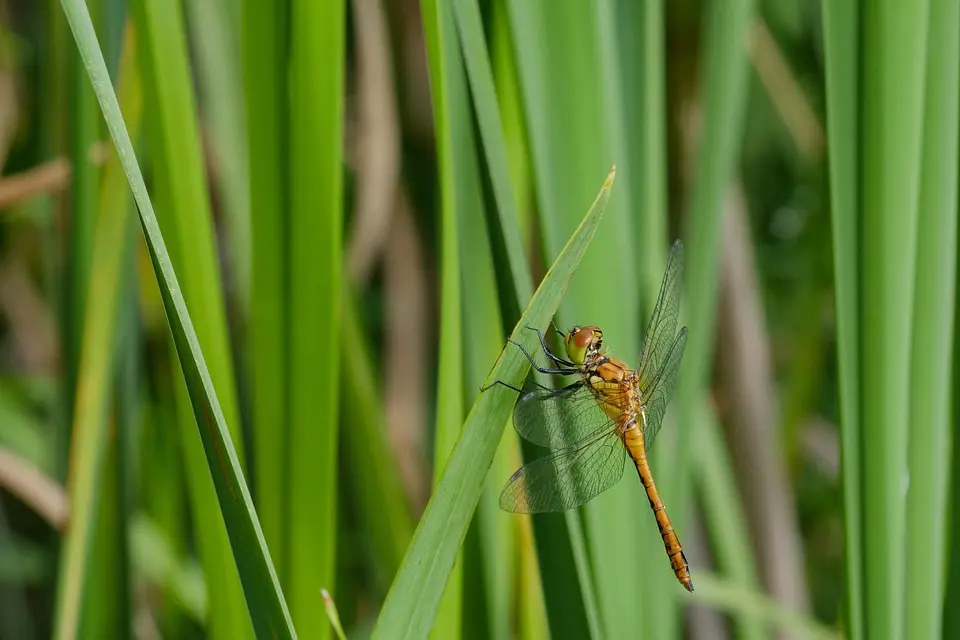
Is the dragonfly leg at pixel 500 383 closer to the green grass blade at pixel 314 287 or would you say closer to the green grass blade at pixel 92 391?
the green grass blade at pixel 314 287

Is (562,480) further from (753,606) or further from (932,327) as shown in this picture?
(753,606)

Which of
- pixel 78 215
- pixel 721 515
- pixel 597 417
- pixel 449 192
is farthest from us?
pixel 721 515

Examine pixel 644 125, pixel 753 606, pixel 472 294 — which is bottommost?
pixel 753 606

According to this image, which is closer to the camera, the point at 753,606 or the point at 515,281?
the point at 515,281

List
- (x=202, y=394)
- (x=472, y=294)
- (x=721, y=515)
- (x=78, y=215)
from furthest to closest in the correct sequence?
(x=721, y=515) < (x=78, y=215) < (x=472, y=294) < (x=202, y=394)

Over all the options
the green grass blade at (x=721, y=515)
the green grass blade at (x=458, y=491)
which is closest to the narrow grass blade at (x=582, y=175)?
the green grass blade at (x=458, y=491)

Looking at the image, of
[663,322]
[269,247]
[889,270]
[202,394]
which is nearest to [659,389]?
[663,322]


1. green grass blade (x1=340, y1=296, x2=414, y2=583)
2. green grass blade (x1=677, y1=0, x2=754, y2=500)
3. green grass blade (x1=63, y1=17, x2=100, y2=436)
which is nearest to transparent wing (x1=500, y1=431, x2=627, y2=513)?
green grass blade (x1=677, y1=0, x2=754, y2=500)
